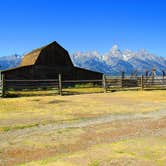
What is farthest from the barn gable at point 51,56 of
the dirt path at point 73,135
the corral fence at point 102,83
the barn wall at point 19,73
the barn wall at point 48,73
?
the dirt path at point 73,135

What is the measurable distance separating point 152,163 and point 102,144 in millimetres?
2289

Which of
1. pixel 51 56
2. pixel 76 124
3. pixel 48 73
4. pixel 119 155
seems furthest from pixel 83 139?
pixel 51 56

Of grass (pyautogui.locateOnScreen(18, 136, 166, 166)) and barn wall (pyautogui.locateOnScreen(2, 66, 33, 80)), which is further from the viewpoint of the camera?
barn wall (pyautogui.locateOnScreen(2, 66, 33, 80))

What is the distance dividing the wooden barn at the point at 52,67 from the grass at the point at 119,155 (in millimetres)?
34461

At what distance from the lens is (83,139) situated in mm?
10727

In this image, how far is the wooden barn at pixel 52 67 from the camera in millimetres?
43812

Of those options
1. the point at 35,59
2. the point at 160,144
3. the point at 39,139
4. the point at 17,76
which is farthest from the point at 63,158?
the point at 35,59

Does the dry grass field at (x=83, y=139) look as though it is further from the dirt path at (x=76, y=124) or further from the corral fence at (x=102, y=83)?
the corral fence at (x=102, y=83)

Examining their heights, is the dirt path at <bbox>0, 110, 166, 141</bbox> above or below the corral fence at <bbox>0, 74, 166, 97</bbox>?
below

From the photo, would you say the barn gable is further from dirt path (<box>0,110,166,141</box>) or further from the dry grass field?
dirt path (<box>0,110,166,141</box>)

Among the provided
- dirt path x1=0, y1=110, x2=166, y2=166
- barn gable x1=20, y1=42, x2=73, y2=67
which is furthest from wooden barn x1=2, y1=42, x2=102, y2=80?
dirt path x1=0, y1=110, x2=166, y2=166

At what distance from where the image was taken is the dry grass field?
27.2 ft

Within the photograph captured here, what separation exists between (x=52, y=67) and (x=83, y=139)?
36.4 m

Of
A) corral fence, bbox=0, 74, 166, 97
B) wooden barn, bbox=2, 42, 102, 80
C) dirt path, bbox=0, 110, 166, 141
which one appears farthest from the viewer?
wooden barn, bbox=2, 42, 102, 80
